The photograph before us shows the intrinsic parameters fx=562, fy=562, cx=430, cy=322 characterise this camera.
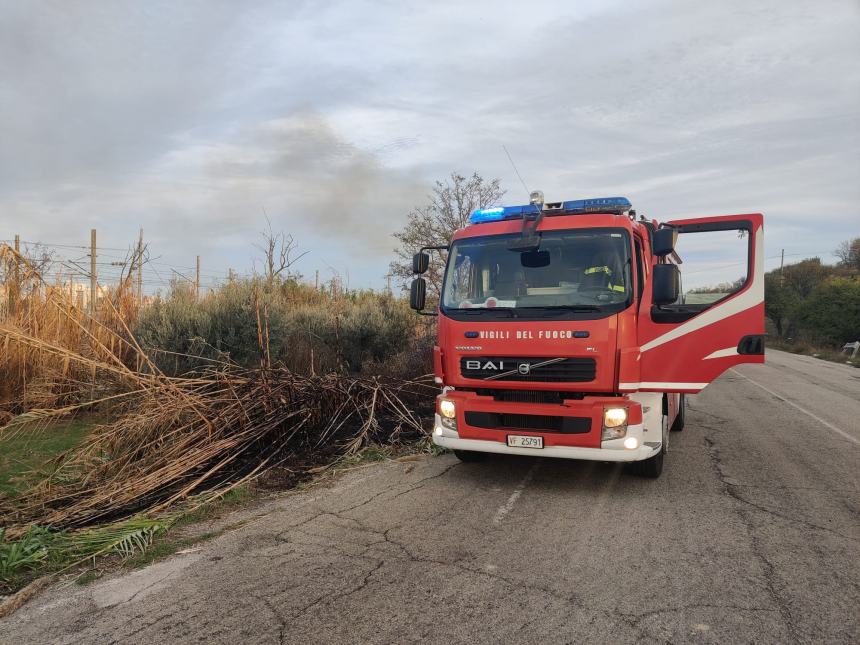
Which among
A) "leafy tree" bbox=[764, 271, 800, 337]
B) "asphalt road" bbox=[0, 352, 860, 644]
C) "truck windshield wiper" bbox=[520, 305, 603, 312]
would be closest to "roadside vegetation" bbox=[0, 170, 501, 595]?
"asphalt road" bbox=[0, 352, 860, 644]

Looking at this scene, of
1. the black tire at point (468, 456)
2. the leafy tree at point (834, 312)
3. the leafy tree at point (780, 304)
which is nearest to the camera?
the black tire at point (468, 456)

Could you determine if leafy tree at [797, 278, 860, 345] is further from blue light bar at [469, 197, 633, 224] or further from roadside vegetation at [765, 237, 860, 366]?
blue light bar at [469, 197, 633, 224]

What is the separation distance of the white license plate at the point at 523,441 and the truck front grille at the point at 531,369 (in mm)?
546

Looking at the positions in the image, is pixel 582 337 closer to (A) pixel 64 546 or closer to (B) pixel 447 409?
(B) pixel 447 409

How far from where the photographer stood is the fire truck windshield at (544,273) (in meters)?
5.44

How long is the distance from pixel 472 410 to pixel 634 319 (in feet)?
5.90

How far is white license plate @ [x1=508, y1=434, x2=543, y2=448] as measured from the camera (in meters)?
5.37

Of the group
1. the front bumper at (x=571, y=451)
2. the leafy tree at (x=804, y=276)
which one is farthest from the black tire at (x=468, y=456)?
the leafy tree at (x=804, y=276)

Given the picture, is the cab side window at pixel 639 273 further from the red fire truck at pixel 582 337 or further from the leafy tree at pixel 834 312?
the leafy tree at pixel 834 312

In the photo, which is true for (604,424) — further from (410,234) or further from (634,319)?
(410,234)

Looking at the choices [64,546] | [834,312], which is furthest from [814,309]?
[64,546]

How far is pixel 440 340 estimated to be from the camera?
19.7 feet

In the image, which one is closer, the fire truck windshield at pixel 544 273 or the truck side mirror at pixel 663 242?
the fire truck windshield at pixel 544 273

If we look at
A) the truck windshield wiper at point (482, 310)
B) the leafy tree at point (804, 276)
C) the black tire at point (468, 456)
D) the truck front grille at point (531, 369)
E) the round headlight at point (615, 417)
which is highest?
the leafy tree at point (804, 276)
